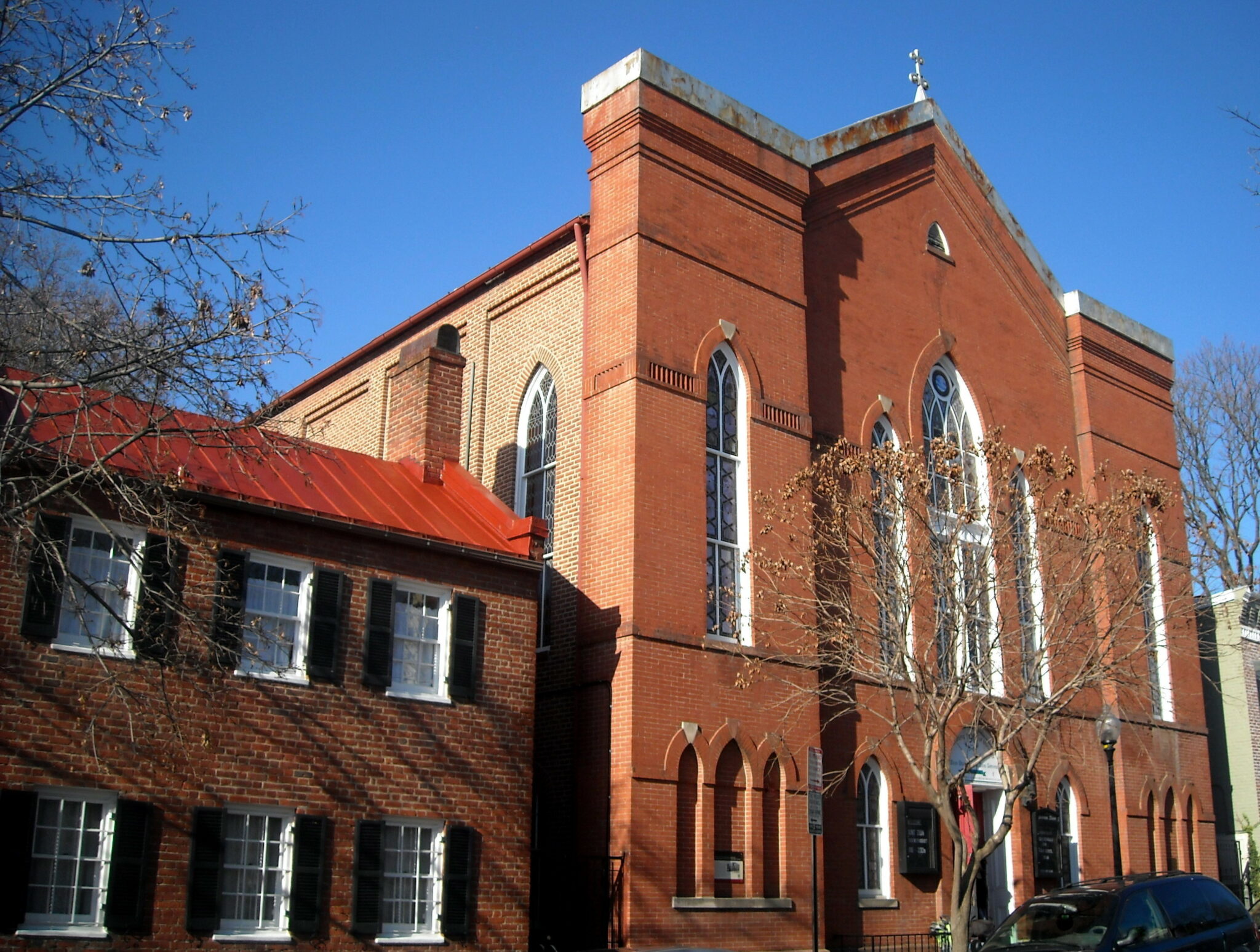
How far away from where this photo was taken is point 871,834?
20.5 m

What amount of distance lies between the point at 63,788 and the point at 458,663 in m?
4.74

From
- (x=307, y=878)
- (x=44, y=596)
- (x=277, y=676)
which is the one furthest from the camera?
(x=277, y=676)

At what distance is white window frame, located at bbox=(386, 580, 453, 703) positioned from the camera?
50.8 ft

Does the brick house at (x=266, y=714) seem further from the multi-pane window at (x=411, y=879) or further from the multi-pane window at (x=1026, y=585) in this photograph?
the multi-pane window at (x=1026, y=585)

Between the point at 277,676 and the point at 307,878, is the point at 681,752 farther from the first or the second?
the point at 277,676

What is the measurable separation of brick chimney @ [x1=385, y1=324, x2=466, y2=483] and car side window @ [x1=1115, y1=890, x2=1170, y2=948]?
10625 mm

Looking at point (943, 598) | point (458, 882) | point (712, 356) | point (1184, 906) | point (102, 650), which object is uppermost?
point (712, 356)

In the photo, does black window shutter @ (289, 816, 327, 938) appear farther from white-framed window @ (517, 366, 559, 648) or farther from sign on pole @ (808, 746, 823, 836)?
white-framed window @ (517, 366, 559, 648)

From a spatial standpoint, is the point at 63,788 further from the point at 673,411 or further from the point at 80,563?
the point at 673,411

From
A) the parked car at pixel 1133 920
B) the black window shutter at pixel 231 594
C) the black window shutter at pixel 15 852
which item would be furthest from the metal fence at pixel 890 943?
the black window shutter at pixel 15 852

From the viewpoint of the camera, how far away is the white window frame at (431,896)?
14.6 metres

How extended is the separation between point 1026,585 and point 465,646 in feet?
30.4

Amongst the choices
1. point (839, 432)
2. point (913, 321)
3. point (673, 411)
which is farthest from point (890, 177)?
point (673, 411)

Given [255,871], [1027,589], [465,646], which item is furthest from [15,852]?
[1027,589]
